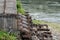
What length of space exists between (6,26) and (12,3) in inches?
43.8

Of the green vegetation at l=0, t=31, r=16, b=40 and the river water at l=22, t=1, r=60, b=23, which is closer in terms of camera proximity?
the green vegetation at l=0, t=31, r=16, b=40

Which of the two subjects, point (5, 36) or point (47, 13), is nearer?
point (5, 36)

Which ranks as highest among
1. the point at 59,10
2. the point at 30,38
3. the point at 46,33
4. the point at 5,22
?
→ the point at 5,22

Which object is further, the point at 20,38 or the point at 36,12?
A: the point at 36,12

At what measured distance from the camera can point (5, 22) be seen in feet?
21.1

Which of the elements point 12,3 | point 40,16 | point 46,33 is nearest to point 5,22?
point 12,3

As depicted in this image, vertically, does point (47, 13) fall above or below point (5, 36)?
below

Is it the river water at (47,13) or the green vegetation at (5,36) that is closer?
the green vegetation at (5,36)

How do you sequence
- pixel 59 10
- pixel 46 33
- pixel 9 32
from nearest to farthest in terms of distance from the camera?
pixel 9 32 → pixel 46 33 → pixel 59 10

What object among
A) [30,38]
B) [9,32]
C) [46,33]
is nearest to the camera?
[9,32]

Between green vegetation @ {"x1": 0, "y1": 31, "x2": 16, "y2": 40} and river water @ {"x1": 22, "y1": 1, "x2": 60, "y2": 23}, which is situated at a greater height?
green vegetation @ {"x1": 0, "y1": 31, "x2": 16, "y2": 40}

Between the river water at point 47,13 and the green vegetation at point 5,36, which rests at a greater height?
the green vegetation at point 5,36

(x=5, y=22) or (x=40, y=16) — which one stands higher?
(x=5, y=22)

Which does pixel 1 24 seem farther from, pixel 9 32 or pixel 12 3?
pixel 12 3
